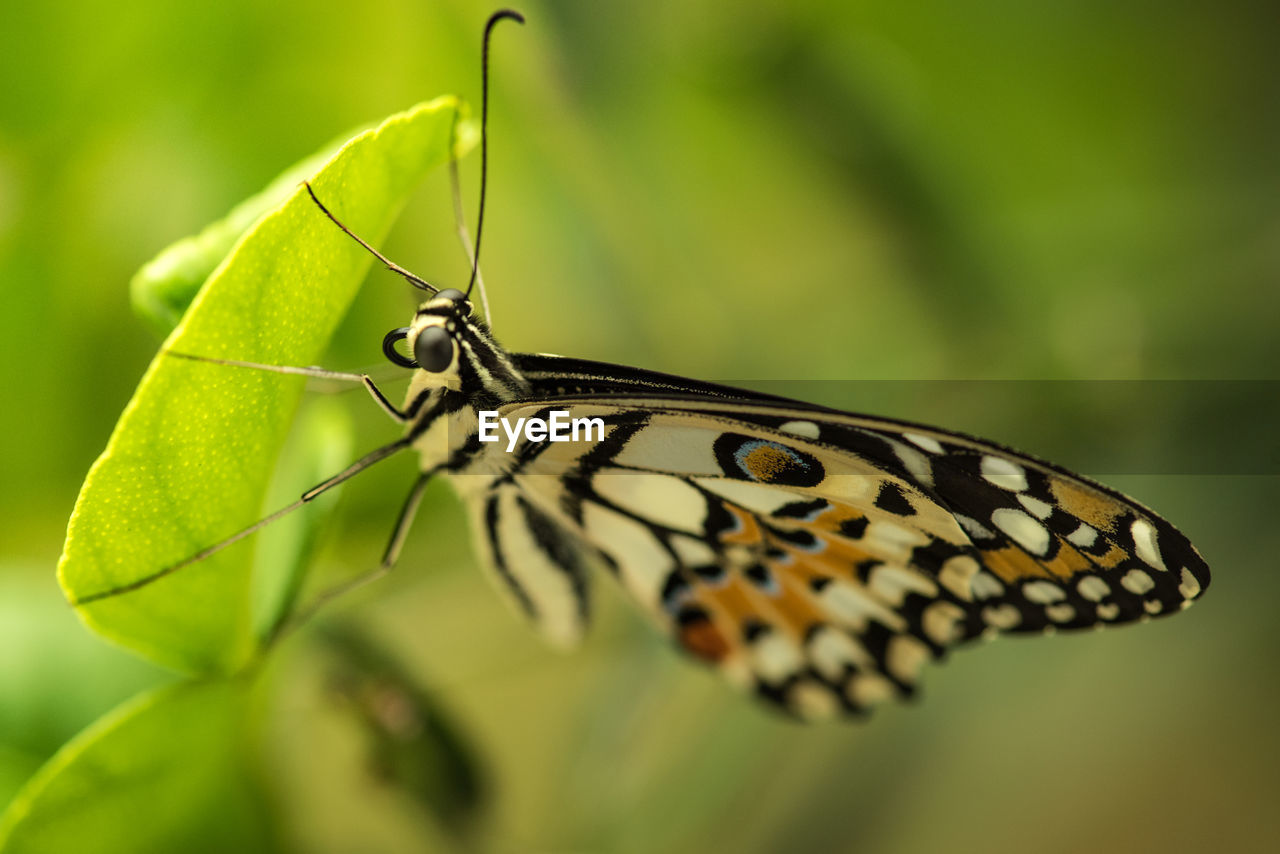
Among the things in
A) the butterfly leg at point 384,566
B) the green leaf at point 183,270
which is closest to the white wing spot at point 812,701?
the butterfly leg at point 384,566

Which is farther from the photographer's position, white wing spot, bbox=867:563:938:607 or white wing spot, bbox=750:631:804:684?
white wing spot, bbox=750:631:804:684

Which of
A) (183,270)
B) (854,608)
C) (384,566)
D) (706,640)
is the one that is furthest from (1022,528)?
(183,270)

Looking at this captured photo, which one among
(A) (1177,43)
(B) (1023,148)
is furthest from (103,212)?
(A) (1177,43)

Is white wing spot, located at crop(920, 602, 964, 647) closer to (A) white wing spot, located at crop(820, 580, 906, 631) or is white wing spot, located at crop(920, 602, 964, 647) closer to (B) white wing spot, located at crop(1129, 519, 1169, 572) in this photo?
(A) white wing spot, located at crop(820, 580, 906, 631)

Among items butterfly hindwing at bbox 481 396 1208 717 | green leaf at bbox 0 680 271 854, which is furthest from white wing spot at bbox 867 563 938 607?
green leaf at bbox 0 680 271 854

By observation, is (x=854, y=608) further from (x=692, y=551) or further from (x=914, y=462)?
(x=914, y=462)

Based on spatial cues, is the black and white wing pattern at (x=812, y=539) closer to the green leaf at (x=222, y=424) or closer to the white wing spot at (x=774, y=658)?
the white wing spot at (x=774, y=658)

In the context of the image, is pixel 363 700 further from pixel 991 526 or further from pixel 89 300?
pixel 991 526
